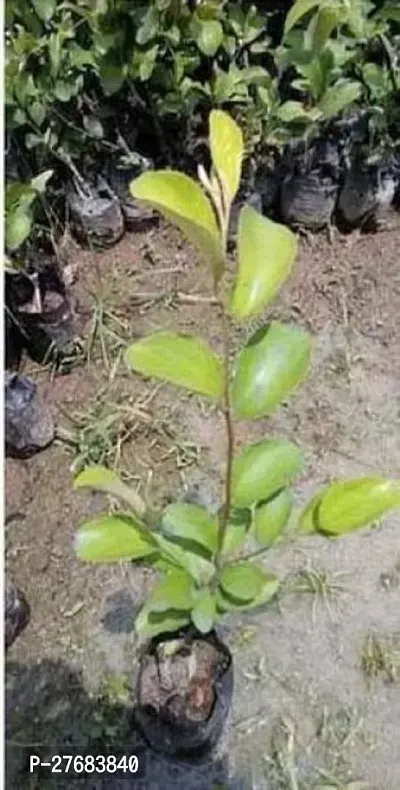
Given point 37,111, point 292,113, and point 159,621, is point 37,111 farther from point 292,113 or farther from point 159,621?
point 159,621

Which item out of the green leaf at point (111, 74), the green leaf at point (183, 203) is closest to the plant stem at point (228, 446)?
the green leaf at point (183, 203)

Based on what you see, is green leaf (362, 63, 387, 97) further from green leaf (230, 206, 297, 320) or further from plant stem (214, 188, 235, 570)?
green leaf (230, 206, 297, 320)

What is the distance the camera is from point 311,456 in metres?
1.79

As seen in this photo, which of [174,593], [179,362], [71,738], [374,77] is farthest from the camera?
[374,77]

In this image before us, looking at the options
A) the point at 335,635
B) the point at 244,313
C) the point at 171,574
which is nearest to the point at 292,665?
the point at 335,635

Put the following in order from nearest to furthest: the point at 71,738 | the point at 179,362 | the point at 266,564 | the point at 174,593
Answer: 1. the point at 179,362
2. the point at 174,593
3. the point at 71,738
4. the point at 266,564

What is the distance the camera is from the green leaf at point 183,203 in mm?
850

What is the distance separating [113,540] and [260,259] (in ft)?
1.09

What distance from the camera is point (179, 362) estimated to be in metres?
0.98

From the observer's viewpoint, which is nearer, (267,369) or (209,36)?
(267,369)

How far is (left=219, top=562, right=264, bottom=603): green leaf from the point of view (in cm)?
120

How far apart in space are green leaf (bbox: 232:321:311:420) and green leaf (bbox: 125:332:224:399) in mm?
42

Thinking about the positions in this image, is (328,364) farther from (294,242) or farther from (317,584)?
(294,242)

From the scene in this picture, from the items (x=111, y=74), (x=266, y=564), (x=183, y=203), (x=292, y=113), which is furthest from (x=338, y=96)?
(x=183, y=203)
